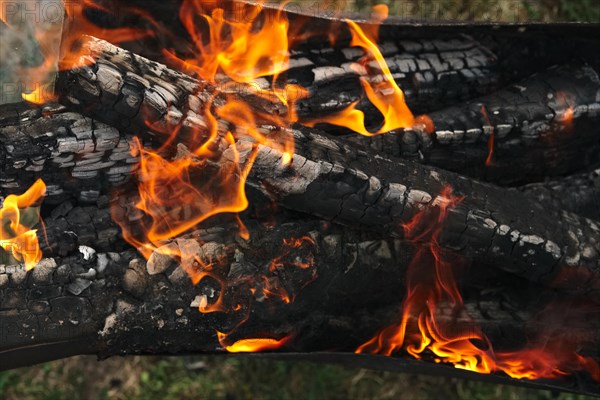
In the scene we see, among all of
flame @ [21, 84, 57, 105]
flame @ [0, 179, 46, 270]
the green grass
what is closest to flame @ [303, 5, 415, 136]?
flame @ [21, 84, 57, 105]

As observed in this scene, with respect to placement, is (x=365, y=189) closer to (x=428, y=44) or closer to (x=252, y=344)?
(x=252, y=344)

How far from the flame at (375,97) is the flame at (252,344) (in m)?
1.06

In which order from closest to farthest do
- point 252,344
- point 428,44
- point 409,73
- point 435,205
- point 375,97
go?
point 435,205, point 252,344, point 375,97, point 409,73, point 428,44

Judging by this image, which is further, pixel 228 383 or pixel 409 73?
pixel 228 383

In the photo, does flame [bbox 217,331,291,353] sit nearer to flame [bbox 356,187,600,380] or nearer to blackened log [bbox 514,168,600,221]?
flame [bbox 356,187,600,380]

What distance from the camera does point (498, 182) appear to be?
149 inches

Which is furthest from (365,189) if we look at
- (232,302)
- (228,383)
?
(228,383)

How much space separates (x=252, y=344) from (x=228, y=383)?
1692 millimetres

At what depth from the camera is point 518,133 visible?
3633 millimetres

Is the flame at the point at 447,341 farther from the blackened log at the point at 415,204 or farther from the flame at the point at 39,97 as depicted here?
the flame at the point at 39,97

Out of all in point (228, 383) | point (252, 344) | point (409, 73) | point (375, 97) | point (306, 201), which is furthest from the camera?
point (228, 383)

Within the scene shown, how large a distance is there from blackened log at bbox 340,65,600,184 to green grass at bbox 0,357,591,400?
1679 mm

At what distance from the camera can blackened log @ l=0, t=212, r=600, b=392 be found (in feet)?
9.39

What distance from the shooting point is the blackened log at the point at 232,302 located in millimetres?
2863
